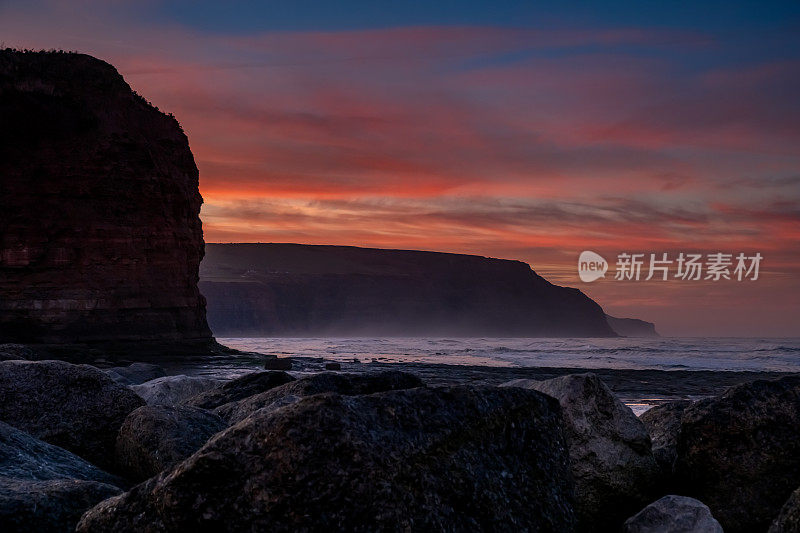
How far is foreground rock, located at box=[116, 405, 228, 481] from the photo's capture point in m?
4.68

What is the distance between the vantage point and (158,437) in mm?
4754

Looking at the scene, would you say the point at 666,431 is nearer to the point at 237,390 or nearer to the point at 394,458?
the point at 237,390

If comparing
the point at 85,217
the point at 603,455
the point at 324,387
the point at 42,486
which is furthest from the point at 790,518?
the point at 85,217

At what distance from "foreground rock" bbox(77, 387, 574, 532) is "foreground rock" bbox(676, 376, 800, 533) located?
2.60 meters

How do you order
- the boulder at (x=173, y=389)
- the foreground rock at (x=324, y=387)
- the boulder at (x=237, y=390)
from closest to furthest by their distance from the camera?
1. the foreground rock at (x=324, y=387)
2. the boulder at (x=237, y=390)
3. the boulder at (x=173, y=389)

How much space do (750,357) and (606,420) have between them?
160ft

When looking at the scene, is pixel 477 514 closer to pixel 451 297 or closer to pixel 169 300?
pixel 169 300

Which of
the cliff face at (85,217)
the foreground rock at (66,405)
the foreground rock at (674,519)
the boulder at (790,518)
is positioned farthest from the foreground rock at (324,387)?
the cliff face at (85,217)

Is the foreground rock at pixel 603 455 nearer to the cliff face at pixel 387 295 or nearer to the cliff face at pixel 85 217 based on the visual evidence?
the cliff face at pixel 85 217

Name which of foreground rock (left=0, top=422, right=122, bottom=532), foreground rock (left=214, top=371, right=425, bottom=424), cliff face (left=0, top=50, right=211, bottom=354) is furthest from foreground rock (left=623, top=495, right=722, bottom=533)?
cliff face (left=0, top=50, right=211, bottom=354)

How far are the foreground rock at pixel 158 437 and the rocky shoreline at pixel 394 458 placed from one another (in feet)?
0.05

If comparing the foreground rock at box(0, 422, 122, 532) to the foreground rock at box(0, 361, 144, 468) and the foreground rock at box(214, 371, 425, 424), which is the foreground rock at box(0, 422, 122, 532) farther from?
the foreground rock at box(214, 371, 425, 424)

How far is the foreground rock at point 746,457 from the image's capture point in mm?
5305

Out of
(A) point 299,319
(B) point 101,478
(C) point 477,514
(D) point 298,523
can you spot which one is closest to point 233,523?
(D) point 298,523
